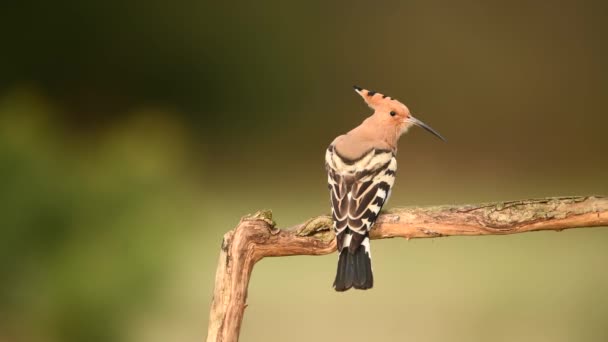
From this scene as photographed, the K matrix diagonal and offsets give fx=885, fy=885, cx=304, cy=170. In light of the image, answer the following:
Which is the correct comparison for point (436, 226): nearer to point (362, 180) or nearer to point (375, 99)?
point (362, 180)

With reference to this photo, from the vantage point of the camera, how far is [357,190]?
7.47 feet

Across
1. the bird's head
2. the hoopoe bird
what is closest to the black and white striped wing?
the hoopoe bird

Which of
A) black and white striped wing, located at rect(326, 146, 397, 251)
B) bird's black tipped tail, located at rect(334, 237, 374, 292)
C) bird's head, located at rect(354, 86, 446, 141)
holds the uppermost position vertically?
bird's head, located at rect(354, 86, 446, 141)

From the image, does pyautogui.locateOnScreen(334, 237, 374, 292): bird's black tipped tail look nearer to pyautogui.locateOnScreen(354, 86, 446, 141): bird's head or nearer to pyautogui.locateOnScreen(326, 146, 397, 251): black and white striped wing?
pyautogui.locateOnScreen(326, 146, 397, 251): black and white striped wing

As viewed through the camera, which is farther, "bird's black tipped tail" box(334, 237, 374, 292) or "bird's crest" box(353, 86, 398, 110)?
"bird's crest" box(353, 86, 398, 110)

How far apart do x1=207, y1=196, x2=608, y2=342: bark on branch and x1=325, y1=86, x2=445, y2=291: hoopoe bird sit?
0.13 meters

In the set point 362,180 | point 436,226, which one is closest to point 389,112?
point 362,180

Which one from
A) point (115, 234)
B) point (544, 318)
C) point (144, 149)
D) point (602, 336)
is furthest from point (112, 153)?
point (602, 336)

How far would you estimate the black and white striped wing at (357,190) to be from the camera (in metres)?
2.20

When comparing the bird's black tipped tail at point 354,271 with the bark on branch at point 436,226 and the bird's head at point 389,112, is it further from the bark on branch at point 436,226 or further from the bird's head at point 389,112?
the bird's head at point 389,112

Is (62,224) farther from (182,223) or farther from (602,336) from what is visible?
(602,336)

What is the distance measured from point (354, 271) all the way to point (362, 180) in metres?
0.25

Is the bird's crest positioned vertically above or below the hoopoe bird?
above

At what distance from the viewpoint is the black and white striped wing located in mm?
2195
